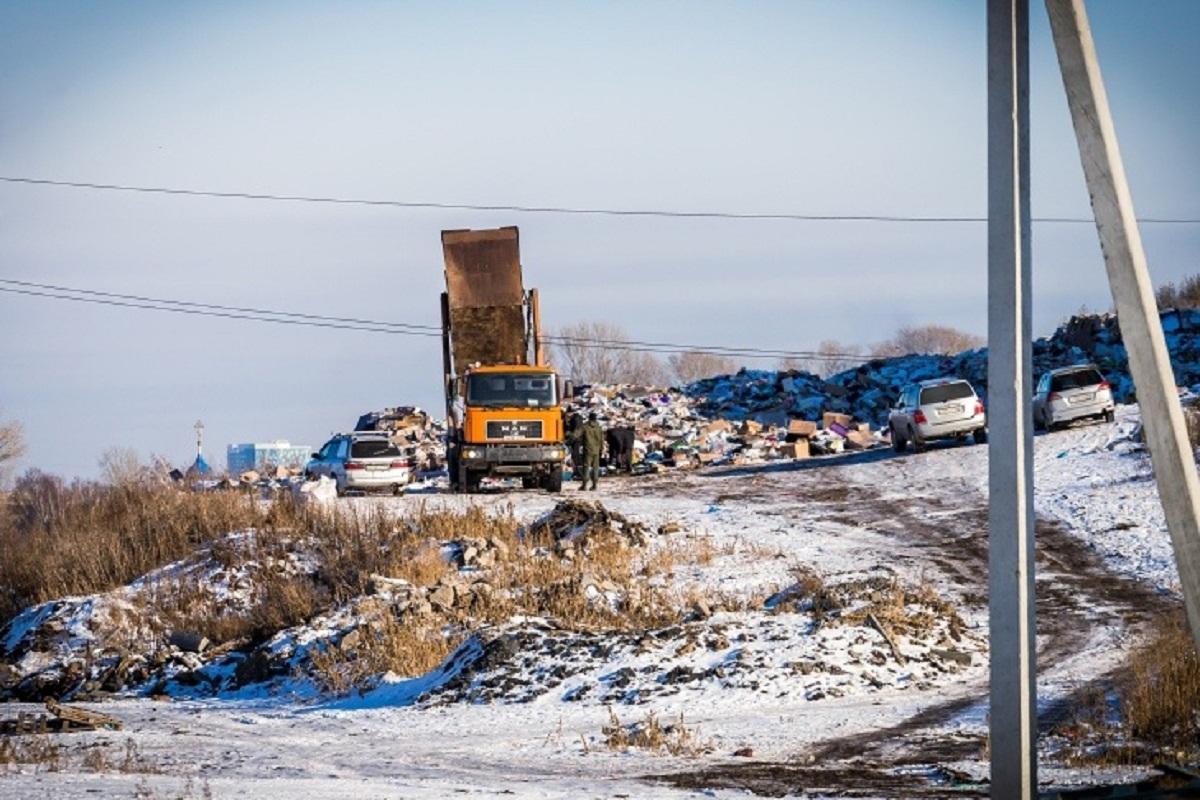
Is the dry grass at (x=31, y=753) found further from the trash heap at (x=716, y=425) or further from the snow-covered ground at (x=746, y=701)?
the trash heap at (x=716, y=425)

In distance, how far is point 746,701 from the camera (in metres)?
16.5

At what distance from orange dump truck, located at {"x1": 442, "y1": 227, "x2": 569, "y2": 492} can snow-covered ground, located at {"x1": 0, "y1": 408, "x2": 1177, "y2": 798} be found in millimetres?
4819

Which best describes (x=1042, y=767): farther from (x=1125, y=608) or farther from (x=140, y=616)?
(x=140, y=616)

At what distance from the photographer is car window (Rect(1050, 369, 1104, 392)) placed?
39625 mm

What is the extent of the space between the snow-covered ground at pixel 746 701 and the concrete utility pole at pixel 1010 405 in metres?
3.69

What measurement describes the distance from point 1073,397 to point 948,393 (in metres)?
3.02

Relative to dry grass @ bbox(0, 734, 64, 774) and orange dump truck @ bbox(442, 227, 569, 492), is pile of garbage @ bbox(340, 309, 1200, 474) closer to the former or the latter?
orange dump truck @ bbox(442, 227, 569, 492)

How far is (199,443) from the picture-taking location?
70.9 m

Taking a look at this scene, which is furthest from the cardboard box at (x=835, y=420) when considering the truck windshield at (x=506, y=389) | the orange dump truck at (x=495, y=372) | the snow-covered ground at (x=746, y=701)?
the snow-covered ground at (x=746, y=701)

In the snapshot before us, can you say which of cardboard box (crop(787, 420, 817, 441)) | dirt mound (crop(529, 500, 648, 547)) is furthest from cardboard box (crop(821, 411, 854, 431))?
dirt mound (crop(529, 500, 648, 547))

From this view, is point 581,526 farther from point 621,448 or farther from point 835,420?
point 835,420

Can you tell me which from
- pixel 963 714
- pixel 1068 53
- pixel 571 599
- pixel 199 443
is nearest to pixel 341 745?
pixel 963 714

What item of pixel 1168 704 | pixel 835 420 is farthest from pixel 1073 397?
pixel 1168 704

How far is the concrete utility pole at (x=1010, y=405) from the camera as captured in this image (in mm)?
6973
